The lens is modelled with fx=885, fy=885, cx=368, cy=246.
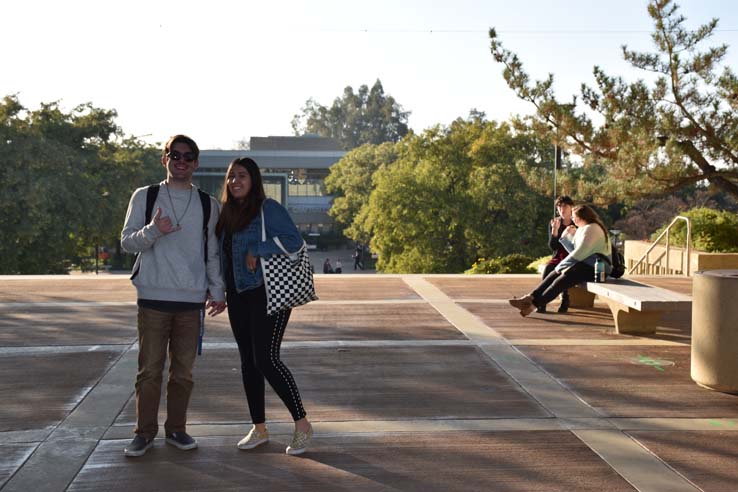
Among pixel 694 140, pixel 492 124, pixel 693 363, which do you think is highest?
pixel 492 124

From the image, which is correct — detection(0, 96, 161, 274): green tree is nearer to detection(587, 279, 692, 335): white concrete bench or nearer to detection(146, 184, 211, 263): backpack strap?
detection(587, 279, 692, 335): white concrete bench

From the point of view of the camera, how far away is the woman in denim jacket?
505cm

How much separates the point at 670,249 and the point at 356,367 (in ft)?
48.7

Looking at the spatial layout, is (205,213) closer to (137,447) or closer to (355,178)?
(137,447)

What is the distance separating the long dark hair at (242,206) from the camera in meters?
5.11

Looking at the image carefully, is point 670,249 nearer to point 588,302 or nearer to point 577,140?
point 577,140

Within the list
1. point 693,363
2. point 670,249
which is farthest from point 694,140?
point 693,363

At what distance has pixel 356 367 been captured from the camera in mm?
7621

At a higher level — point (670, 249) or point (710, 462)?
point (670, 249)

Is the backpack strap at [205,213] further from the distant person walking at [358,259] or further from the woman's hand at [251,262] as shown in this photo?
the distant person walking at [358,259]

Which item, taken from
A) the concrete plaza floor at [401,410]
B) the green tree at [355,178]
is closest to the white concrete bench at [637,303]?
the concrete plaza floor at [401,410]

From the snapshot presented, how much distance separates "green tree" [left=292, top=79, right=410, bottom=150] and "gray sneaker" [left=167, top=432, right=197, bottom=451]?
15574cm

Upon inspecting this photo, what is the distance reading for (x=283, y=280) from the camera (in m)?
5.04

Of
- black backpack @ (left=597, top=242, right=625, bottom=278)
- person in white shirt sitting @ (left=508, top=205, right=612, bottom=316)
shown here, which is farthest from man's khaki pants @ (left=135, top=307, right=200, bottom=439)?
black backpack @ (left=597, top=242, right=625, bottom=278)
